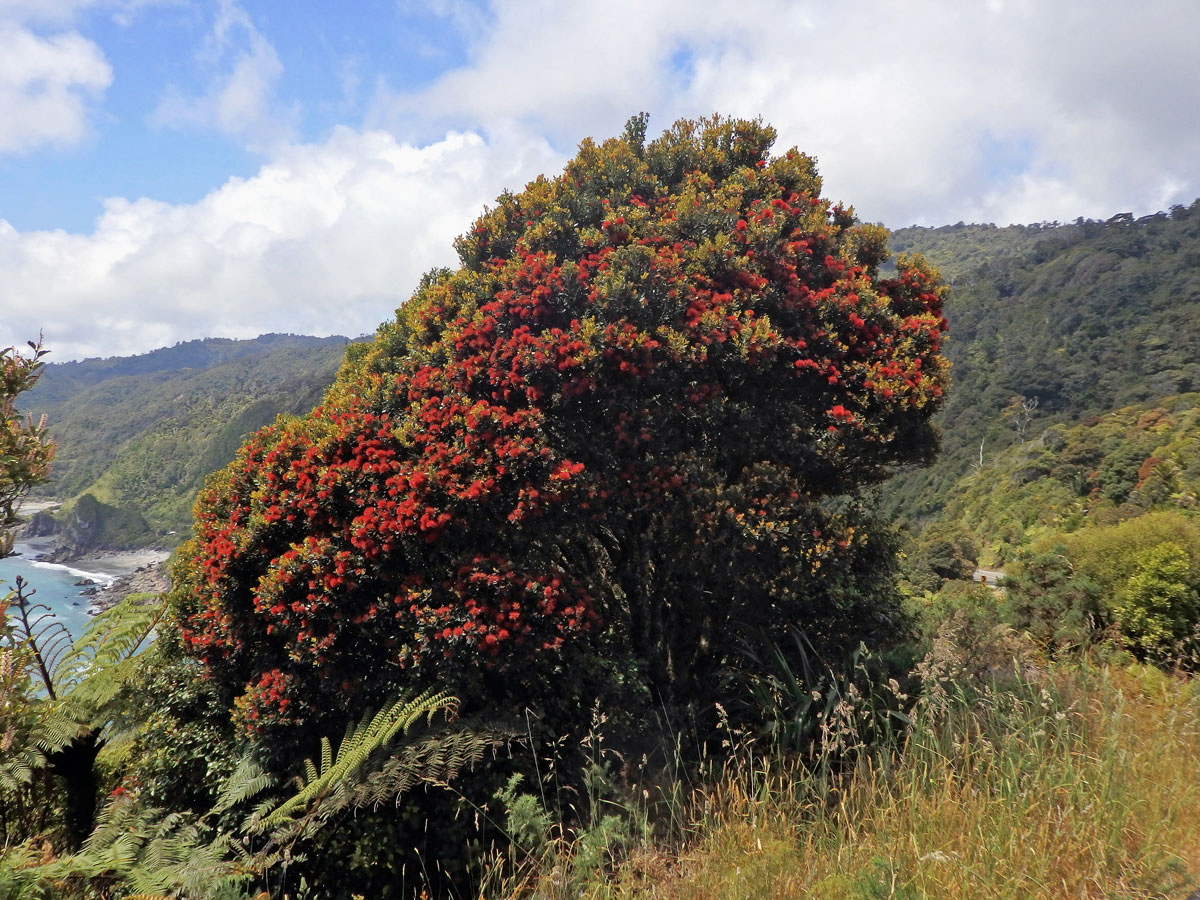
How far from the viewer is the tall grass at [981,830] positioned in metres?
2.74

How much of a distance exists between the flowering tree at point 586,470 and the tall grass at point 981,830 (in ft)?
5.86

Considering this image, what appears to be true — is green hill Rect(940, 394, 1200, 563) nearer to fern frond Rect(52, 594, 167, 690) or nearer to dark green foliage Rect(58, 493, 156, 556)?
fern frond Rect(52, 594, 167, 690)

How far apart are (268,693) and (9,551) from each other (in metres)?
1.82

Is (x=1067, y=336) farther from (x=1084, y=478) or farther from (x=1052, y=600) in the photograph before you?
(x=1052, y=600)

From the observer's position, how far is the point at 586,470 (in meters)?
5.42

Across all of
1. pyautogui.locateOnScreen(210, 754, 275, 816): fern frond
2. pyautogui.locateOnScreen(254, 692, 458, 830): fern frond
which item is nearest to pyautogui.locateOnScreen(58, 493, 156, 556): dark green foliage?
pyautogui.locateOnScreen(210, 754, 275, 816): fern frond

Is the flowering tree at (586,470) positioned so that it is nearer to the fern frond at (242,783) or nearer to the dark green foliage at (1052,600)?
the fern frond at (242,783)

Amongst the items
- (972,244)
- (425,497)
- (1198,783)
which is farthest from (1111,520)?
(972,244)

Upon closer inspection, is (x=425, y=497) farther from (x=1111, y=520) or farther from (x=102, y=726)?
(x=1111, y=520)

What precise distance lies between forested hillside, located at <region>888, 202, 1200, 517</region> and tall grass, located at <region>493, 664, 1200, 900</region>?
5902 centimetres

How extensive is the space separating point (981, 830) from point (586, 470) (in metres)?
3.39

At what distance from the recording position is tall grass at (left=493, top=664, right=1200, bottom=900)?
274cm

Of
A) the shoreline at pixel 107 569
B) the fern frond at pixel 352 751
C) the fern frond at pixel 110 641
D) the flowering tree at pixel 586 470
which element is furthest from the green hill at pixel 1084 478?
the shoreline at pixel 107 569

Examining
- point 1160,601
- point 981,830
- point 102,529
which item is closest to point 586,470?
point 981,830
